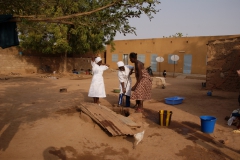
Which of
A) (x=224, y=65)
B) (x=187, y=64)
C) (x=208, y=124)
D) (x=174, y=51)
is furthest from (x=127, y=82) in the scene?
(x=174, y=51)

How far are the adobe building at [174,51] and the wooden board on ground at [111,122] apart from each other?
16.5 meters

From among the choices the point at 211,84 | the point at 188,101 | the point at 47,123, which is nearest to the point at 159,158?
the point at 47,123

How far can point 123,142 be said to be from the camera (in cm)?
393

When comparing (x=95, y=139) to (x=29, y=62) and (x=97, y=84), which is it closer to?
(x=97, y=84)

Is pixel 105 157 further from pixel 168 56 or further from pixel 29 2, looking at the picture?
pixel 168 56

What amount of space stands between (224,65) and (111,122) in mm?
7563

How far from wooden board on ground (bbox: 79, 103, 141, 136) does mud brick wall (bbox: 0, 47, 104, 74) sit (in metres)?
14.4

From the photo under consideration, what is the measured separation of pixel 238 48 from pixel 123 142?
25.9 feet

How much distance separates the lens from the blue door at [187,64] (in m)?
21.1

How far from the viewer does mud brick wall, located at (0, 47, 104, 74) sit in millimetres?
16734

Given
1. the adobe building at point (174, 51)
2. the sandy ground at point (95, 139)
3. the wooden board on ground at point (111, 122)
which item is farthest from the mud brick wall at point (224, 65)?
the adobe building at point (174, 51)

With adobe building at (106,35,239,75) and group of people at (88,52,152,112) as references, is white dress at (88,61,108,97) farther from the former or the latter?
adobe building at (106,35,239,75)

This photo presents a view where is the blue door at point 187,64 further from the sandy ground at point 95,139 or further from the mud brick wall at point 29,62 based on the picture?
the sandy ground at point 95,139

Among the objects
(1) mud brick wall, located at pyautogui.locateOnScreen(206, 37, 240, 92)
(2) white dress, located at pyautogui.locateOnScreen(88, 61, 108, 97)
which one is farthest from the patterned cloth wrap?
(1) mud brick wall, located at pyautogui.locateOnScreen(206, 37, 240, 92)
